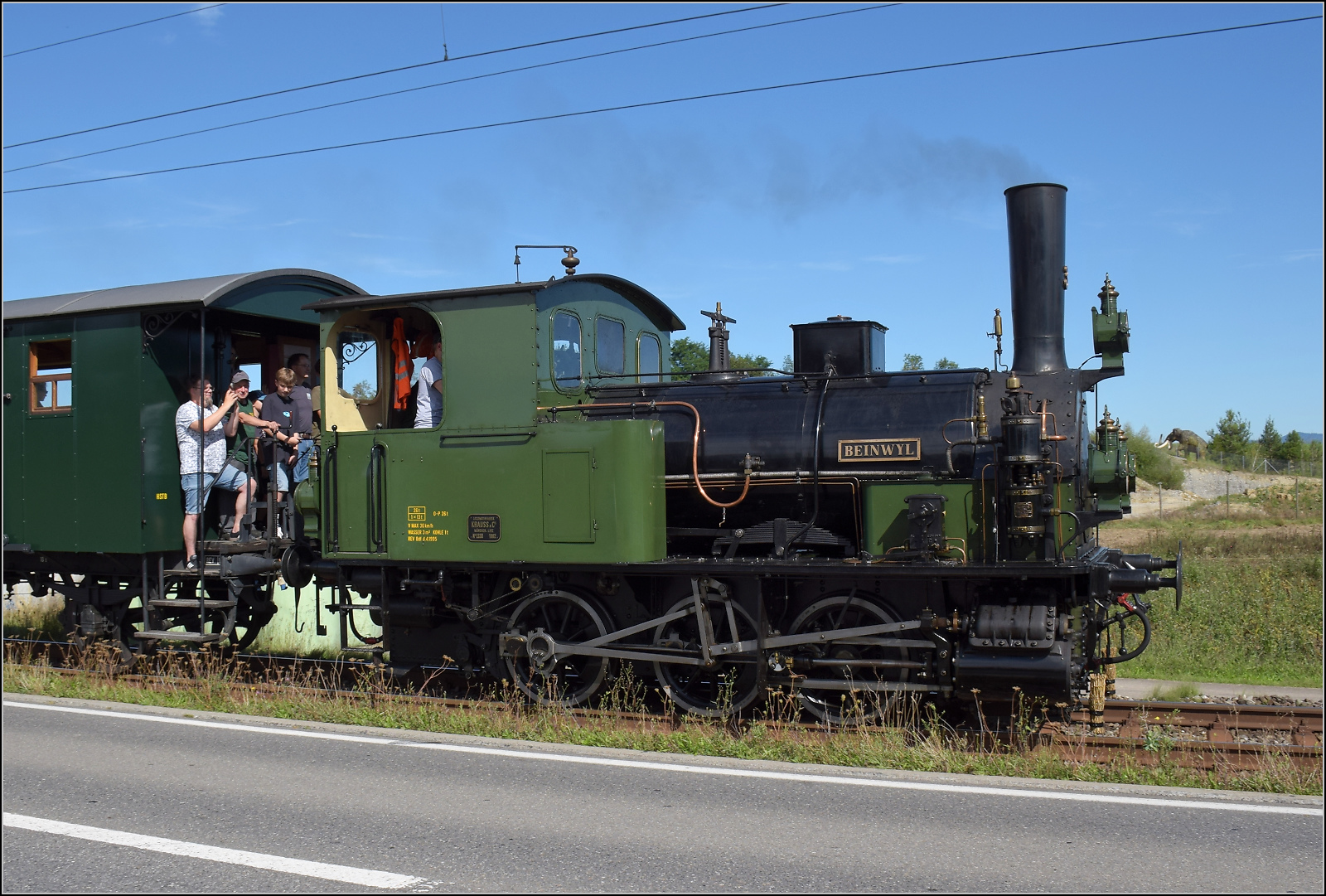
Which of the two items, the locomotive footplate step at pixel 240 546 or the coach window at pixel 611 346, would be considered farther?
the locomotive footplate step at pixel 240 546

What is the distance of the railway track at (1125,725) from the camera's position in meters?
6.94

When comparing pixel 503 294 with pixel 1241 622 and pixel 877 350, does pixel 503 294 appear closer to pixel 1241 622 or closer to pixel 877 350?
pixel 877 350

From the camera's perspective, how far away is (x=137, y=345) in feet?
32.9

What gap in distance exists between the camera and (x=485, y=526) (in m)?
8.37

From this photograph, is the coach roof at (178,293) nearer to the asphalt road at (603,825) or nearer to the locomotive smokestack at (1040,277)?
the asphalt road at (603,825)

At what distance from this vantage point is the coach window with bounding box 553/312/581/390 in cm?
853

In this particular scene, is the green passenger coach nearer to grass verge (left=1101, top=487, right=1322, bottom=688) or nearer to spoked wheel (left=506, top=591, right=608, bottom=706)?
spoked wheel (left=506, top=591, right=608, bottom=706)

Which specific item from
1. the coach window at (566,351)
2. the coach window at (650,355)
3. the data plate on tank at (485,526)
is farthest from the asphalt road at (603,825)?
the coach window at (650,355)

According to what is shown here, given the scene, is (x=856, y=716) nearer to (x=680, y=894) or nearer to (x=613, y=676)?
(x=613, y=676)

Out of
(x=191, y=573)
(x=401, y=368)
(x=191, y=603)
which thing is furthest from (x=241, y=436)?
(x=401, y=368)

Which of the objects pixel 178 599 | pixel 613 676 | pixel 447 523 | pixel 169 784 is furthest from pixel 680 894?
pixel 178 599

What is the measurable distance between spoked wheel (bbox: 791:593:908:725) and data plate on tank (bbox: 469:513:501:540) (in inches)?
90.8

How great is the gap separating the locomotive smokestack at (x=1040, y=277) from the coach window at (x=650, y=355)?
3.25 meters

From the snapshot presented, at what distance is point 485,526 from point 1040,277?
4431 millimetres
